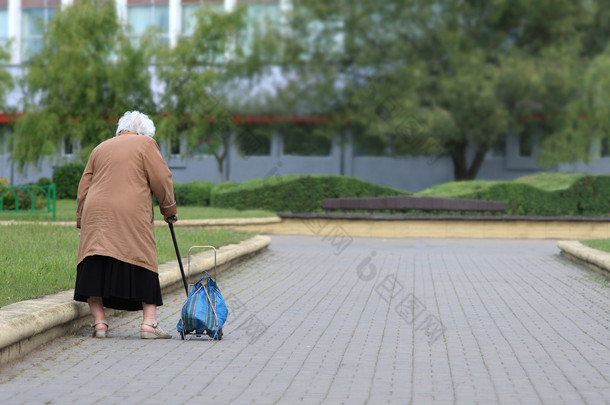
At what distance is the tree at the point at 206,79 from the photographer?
31625mm

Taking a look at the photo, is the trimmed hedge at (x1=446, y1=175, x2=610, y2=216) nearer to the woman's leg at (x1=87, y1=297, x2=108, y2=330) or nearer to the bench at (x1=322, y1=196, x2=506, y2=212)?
the bench at (x1=322, y1=196, x2=506, y2=212)

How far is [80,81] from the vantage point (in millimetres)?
31781

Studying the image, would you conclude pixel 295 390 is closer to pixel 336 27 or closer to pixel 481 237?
pixel 481 237

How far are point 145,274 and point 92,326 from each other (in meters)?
0.58

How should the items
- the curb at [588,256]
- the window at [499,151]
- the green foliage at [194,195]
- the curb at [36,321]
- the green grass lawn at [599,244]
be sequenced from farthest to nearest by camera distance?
1. the window at [499,151]
2. the green foliage at [194,195]
3. the green grass lawn at [599,244]
4. the curb at [588,256]
5. the curb at [36,321]

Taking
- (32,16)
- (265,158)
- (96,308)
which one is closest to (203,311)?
(96,308)

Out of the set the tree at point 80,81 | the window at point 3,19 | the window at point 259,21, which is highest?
the window at point 3,19

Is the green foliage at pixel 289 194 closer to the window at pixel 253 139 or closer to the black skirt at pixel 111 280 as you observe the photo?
the window at pixel 253 139

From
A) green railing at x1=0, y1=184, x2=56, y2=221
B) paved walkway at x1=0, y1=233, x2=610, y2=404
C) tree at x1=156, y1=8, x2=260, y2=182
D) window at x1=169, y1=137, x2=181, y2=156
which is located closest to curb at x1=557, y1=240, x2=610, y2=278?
paved walkway at x1=0, y1=233, x2=610, y2=404

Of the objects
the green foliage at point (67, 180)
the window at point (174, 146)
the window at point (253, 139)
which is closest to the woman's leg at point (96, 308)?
the window at point (253, 139)

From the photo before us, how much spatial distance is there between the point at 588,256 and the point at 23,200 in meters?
12.6

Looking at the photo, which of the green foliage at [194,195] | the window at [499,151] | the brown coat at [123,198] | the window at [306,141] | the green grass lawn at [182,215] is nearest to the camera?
the brown coat at [123,198]

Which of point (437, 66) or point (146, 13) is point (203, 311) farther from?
point (146, 13)

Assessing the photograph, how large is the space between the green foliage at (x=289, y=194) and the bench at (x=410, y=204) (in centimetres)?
97
